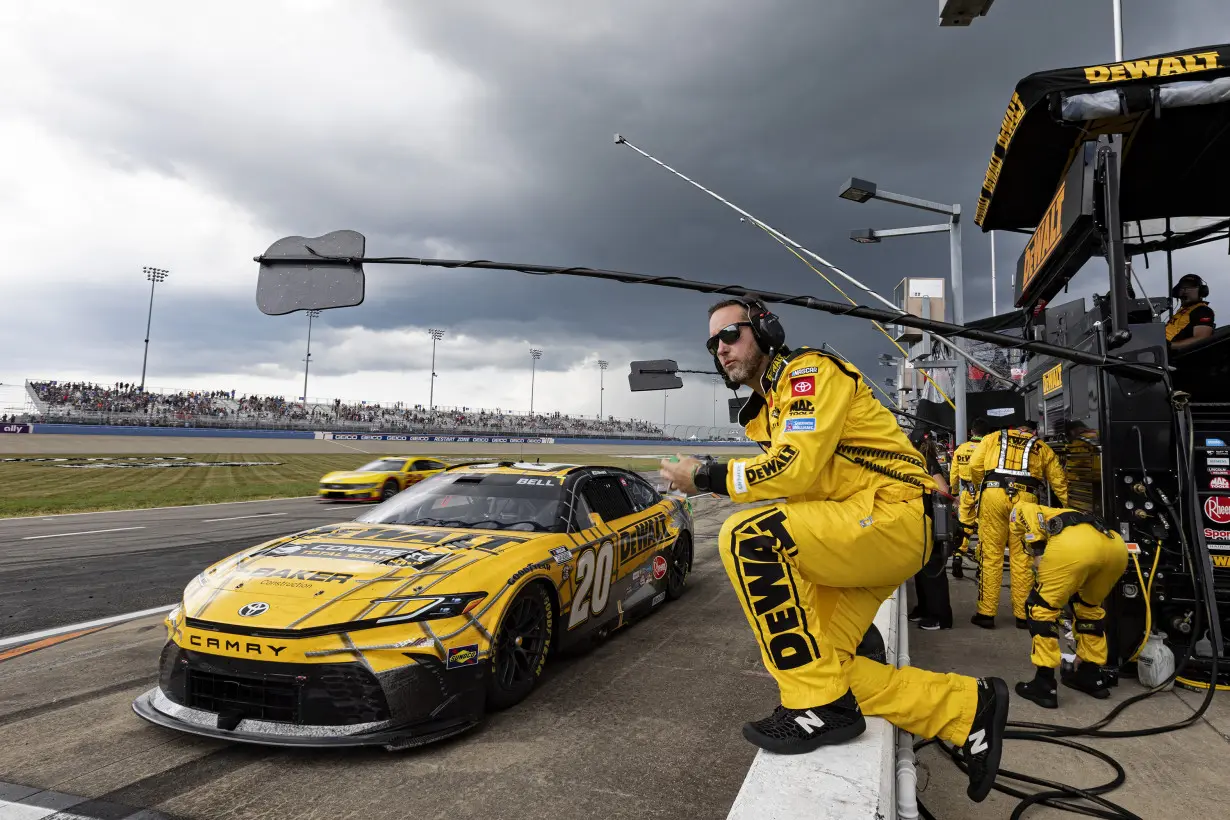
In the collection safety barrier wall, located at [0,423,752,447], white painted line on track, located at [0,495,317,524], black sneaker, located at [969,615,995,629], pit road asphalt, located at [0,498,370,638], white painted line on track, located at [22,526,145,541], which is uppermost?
safety barrier wall, located at [0,423,752,447]

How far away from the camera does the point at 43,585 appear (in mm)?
6238

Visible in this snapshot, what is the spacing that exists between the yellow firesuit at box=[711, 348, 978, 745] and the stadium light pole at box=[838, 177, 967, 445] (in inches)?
253

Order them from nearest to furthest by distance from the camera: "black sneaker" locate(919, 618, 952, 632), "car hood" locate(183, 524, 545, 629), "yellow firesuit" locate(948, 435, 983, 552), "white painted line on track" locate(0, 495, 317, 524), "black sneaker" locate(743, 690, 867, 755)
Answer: "black sneaker" locate(743, 690, 867, 755) < "car hood" locate(183, 524, 545, 629) < "black sneaker" locate(919, 618, 952, 632) < "yellow firesuit" locate(948, 435, 983, 552) < "white painted line on track" locate(0, 495, 317, 524)

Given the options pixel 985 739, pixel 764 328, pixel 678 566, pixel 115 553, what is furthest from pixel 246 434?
pixel 985 739

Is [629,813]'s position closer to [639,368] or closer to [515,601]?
[515,601]

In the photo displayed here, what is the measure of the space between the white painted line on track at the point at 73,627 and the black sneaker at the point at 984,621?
6.55 metres

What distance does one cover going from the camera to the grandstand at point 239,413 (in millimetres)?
44812

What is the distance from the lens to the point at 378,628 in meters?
2.90

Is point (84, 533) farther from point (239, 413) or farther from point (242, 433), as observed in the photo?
point (239, 413)

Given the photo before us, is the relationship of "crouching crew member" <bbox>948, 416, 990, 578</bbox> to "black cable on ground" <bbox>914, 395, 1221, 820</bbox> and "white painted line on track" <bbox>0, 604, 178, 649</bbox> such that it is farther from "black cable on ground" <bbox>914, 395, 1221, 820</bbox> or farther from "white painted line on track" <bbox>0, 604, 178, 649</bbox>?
"white painted line on track" <bbox>0, 604, 178, 649</bbox>

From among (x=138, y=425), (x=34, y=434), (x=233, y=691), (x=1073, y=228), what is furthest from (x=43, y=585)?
(x=138, y=425)

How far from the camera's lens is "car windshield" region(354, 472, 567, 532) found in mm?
4316

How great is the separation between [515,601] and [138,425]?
5332cm

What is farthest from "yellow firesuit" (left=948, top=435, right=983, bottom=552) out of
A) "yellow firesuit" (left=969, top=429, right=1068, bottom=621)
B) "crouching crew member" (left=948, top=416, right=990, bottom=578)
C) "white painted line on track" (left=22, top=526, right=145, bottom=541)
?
"white painted line on track" (left=22, top=526, right=145, bottom=541)
